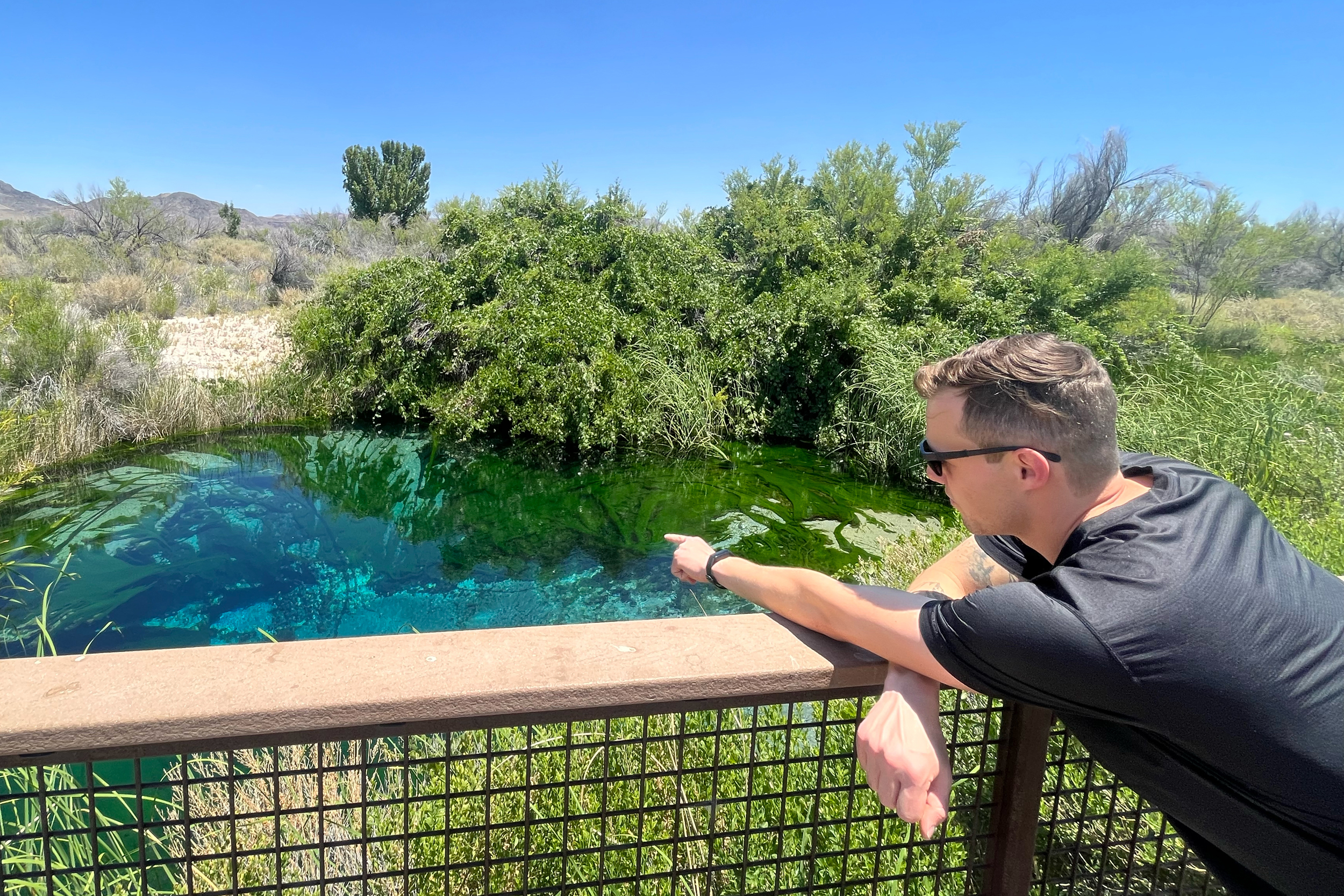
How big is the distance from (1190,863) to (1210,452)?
6.16 m

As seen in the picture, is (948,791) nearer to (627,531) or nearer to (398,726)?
(398,726)

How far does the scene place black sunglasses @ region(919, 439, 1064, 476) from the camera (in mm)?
1313

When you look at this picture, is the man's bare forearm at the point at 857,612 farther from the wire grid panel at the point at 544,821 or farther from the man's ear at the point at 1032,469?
the man's ear at the point at 1032,469

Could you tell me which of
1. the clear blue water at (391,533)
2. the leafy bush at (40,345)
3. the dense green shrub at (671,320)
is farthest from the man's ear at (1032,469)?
the leafy bush at (40,345)

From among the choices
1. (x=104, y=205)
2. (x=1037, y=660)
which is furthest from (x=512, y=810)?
(x=104, y=205)

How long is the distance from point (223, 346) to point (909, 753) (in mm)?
17736

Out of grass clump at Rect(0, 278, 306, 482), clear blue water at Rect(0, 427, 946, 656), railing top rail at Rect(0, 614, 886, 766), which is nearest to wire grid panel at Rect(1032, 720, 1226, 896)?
railing top rail at Rect(0, 614, 886, 766)

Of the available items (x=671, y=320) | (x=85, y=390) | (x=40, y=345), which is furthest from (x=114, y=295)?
(x=671, y=320)

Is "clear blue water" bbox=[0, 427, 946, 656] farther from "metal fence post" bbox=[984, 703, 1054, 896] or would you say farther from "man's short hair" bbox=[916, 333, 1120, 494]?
"man's short hair" bbox=[916, 333, 1120, 494]

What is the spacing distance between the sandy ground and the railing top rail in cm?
1401

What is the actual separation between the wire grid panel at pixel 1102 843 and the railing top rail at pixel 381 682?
1.88 ft

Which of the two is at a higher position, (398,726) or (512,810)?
(398,726)

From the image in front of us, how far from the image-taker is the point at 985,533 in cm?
148

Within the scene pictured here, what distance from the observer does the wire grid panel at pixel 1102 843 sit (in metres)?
1.46
